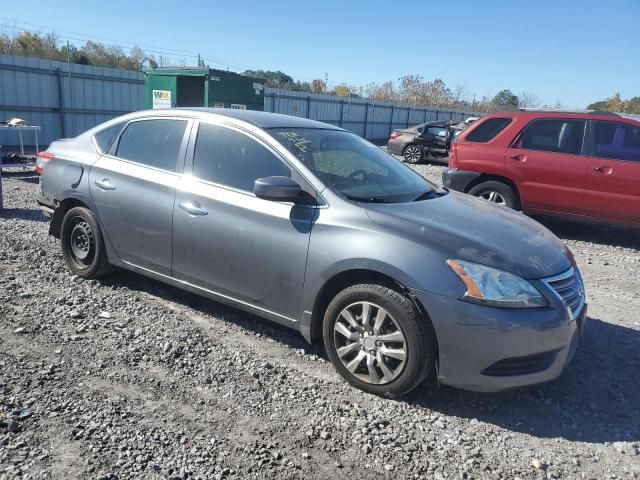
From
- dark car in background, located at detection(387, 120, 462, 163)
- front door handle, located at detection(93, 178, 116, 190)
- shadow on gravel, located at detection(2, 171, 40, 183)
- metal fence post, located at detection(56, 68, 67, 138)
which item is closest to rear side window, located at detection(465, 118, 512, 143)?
front door handle, located at detection(93, 178, 116, 190)

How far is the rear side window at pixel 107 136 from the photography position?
477 centimetres

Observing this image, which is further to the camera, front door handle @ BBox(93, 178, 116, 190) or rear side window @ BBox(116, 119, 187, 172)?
front door handle @ BBox(93, 178, 116, 190)

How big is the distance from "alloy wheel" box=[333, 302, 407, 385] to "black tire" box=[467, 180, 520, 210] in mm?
5229

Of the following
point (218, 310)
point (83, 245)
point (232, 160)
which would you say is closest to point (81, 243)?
point (83, 245)

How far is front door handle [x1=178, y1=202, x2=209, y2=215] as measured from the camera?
3.92 metres

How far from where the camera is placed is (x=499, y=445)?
117 inches

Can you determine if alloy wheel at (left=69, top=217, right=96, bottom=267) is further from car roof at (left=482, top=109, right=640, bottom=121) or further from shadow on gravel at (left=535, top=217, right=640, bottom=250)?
shadow on gravel at (left=535, top=217, right=640, bottom=250)

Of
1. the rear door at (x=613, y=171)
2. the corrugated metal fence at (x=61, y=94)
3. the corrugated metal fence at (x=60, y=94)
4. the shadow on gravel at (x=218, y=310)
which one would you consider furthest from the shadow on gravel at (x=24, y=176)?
the rear door at (x=613, y=171)

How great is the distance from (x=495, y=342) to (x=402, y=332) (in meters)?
0.52

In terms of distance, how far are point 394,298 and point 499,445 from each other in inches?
39.1

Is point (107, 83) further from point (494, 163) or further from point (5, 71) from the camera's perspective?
point (494, 163)

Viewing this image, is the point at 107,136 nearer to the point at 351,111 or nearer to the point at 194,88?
the point at 194,88

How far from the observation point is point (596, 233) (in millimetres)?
8484

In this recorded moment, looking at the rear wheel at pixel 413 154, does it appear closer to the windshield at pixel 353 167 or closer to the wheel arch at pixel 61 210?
the windshield at pixel 353 167
